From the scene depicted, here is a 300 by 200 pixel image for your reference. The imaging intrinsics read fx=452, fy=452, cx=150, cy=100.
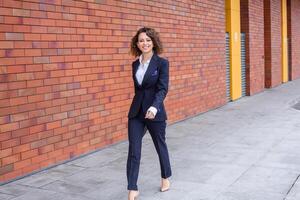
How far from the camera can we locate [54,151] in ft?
18.6

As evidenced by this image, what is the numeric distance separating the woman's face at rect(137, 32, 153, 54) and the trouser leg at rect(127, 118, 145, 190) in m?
0.67

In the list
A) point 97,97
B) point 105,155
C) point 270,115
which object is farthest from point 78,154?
point 270,115

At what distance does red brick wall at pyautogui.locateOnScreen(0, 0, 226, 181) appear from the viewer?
503 cm

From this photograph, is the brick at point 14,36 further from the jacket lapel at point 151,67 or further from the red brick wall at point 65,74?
the jacket lapel at point 151,67

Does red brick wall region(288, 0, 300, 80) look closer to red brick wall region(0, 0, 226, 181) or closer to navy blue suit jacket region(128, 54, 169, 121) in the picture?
red brick wall region(0, 0, 226, 181)

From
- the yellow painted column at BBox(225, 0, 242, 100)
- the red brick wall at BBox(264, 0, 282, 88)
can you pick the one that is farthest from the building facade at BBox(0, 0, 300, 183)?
the red brick wall at BBox(264, 0, 282, 88)

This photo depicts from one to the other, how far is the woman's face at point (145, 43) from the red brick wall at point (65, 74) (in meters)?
1.59

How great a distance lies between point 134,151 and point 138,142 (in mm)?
97

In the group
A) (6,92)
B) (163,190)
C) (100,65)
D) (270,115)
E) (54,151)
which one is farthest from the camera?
(270,115)

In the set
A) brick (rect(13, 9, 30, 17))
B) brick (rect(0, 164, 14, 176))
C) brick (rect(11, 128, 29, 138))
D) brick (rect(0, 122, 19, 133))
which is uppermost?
brick (rect(13, 9, 30, 17))

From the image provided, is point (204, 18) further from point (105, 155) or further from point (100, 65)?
point (105, 155)

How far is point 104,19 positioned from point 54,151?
6.93 feet

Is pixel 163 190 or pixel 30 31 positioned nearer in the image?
pixel 163 190

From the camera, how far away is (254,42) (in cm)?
1412
